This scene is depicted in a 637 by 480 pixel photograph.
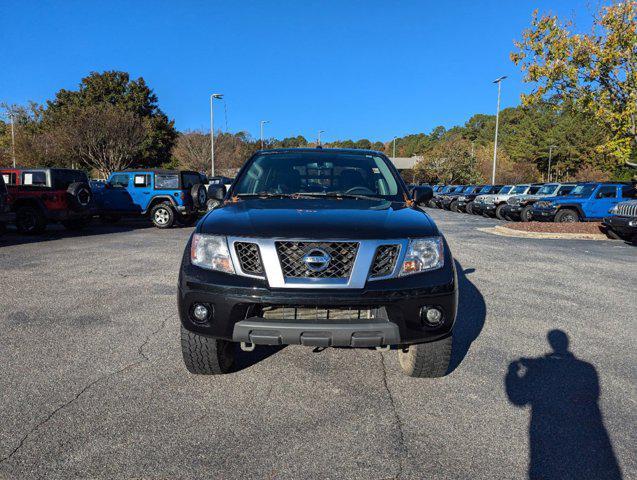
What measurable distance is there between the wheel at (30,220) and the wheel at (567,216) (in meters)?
16.0

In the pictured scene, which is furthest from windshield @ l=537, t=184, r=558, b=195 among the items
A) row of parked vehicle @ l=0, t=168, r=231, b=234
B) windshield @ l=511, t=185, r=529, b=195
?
row of parked vehicle @ l=0, t=168, r=231, b=234

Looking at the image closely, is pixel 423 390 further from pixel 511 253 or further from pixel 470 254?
pixel 511 253

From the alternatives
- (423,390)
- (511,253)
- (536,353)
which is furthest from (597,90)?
(423,390)

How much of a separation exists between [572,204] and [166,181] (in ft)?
44.7

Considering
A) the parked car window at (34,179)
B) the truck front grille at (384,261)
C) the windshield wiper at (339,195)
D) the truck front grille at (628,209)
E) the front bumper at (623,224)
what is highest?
the parked car window at (34,179)

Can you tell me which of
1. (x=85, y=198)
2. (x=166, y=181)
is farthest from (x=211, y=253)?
(x=166, y=181)

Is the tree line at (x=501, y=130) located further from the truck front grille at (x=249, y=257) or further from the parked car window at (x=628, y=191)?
the truck front grille at (x=249, y=257)

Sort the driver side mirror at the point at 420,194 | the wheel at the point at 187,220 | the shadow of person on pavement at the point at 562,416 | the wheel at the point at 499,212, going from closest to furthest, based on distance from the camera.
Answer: the shadow of person on pavement at the point at 562,416 → the driver side mirror at the point at 420,194 → the wheel at the point at 187,220 → the wheel at the point at 499,212

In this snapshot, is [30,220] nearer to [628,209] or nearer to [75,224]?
[75,224]

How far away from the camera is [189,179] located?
14281 mm

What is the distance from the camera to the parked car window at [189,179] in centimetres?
1400

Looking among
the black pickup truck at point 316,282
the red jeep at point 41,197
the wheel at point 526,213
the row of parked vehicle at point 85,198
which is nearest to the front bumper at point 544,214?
the wheel at point 526,213

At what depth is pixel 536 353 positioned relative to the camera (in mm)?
3795

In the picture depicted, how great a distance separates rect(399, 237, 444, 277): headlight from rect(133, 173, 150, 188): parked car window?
42.3 ft
